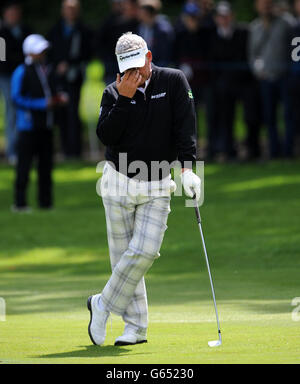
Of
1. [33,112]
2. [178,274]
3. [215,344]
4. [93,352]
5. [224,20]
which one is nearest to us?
[215,344]

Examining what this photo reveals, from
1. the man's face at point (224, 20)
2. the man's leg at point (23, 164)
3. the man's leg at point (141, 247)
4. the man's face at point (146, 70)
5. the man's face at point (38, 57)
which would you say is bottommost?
the man's leg at point (141, 247)

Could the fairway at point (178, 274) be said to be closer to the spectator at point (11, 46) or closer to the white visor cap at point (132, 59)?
the spectator at point (11, 46)

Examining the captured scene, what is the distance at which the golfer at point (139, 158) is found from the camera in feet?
26.0

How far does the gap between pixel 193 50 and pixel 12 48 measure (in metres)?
3.64

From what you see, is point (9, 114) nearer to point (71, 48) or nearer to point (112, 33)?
point (71, 48)

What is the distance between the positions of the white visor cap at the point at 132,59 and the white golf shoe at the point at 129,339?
1968 millimetres

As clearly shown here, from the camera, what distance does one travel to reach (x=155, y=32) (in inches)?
773

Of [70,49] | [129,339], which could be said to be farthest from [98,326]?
[70,49]

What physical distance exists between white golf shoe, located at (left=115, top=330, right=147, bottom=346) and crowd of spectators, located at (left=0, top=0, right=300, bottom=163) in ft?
36.6

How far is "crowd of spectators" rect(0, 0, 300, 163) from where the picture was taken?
19391 millimetres

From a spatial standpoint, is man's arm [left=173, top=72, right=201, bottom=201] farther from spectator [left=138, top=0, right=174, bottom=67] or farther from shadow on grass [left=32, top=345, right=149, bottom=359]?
spectator [left=138, top=0, right=174, bottom=67]

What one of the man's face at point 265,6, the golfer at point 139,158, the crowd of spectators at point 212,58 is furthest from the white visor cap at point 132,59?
the man's face at point 265,6

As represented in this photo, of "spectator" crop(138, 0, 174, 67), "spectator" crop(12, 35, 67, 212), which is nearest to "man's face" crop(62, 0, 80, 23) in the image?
"spectator" crop(138, 0, 174, 67)

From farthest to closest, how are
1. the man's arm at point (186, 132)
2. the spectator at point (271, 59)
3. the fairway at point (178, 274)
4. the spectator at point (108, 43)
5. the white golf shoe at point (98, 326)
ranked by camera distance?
the spectator at point (108, 43) → the spectator at point (271, 59) → the white golf shoe at point (98, 326) → the man's arm at point (186, 132) → the fairway at point (178, 274)
